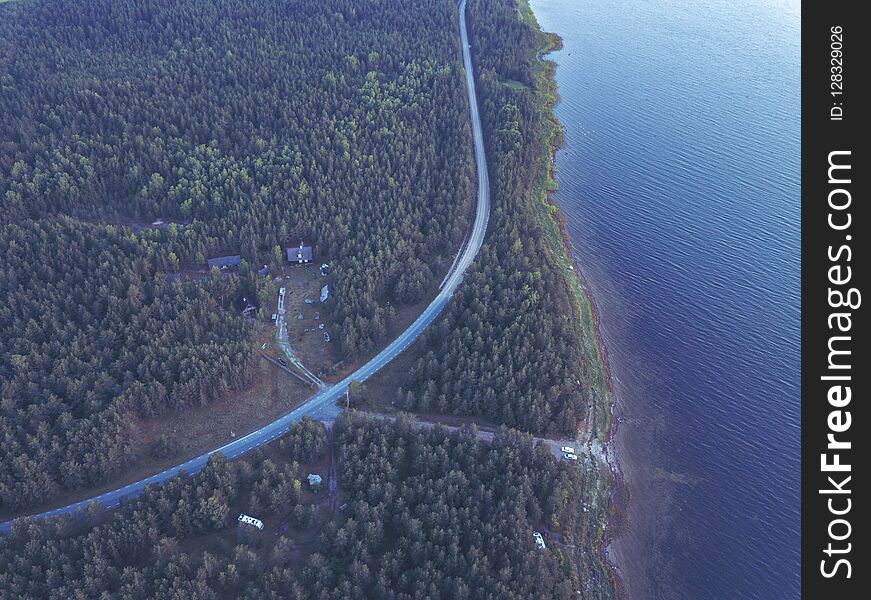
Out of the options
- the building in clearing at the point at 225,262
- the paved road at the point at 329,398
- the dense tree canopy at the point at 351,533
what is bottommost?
the dense tree canopy at the point at 351,533

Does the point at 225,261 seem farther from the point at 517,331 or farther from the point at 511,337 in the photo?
the point at 517,331

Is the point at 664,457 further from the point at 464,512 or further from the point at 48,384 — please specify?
the point at 48,384

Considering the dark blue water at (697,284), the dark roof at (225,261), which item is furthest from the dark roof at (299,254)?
the dark blue water at (697,284)

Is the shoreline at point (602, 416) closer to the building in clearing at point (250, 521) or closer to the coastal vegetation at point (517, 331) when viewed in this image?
the coastal vegetation at point (517, 331)

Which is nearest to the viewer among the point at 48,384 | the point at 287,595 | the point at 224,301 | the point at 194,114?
the point at 287,595

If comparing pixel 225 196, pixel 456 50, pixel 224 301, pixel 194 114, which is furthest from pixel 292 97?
pixel 224 301

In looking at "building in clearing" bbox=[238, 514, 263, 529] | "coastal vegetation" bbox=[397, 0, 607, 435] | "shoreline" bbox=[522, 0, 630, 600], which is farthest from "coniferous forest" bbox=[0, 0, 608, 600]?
"shoreline" bbox=[522, 0, 630, 600]
